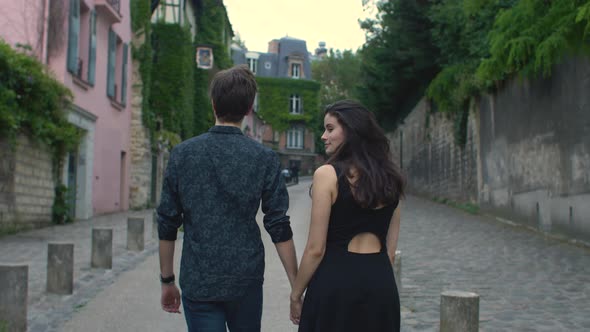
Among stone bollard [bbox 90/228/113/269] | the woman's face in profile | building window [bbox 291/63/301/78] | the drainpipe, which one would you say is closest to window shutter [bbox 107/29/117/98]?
the drainpipe

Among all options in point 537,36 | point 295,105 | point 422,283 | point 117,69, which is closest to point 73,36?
point 117,69

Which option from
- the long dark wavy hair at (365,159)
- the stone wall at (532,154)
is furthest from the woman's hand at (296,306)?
the stone wall at (532,154)

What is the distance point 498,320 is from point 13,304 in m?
4.11

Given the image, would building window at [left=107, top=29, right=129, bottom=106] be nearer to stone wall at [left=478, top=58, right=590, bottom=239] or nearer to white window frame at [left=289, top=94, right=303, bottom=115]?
stone wall at [left=478, top=58, right=590, bottom=239]

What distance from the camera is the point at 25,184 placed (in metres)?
13.0

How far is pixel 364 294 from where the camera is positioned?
8.73 ft

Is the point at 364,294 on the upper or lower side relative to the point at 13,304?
upper

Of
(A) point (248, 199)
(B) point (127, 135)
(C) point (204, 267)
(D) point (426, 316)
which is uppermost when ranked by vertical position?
(B) point (127, 135)

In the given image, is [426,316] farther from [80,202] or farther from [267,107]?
[267,107]

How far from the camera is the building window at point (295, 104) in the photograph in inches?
2274

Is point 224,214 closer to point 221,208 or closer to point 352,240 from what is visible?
point 221,208

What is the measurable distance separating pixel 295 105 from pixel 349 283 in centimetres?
5560

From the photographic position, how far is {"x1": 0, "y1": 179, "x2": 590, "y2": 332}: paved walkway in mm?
5715

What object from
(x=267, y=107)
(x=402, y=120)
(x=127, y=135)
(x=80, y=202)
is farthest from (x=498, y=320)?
(x=267, y=107)
